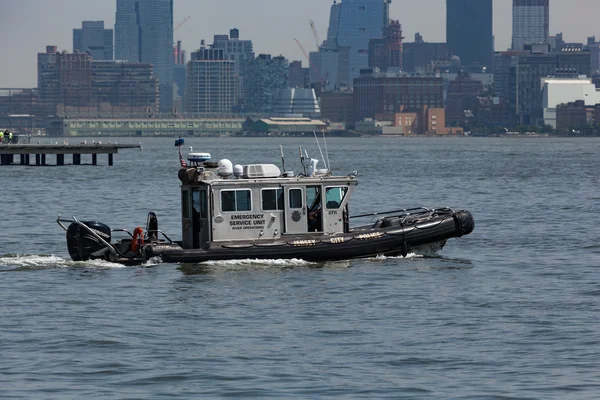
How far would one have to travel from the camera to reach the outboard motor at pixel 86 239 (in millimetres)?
38281

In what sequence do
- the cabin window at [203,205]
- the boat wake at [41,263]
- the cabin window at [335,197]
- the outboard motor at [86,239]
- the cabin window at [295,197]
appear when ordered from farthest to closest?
the boat wake at [41,263] < the outboard motor at [86,239] < the cabin window at [335,197] < the cabin window at [295,197] < the cabin window at [203,205]

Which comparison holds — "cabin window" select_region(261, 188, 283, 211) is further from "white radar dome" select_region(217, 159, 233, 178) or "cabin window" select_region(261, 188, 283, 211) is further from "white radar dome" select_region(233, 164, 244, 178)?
"white radar dome" select_region(217, 159, 233, 178)

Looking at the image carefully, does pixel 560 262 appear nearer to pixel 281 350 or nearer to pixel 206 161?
pixel 206 161

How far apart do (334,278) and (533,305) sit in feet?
18.8

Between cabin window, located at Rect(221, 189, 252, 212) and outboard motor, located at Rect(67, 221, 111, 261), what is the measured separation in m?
3.61

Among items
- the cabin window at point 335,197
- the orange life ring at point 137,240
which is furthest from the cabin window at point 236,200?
the orange life ring at point 137,240

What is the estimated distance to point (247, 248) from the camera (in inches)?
1465

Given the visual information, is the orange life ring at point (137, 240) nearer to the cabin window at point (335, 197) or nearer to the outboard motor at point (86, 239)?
the outboard motor at point (86, 239)

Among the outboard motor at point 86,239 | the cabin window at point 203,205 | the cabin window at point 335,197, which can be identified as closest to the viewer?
the cabin window at point 203,205

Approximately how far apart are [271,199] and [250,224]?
2.81 feet

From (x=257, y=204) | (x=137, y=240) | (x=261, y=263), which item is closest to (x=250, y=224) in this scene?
(x=257, y=204)

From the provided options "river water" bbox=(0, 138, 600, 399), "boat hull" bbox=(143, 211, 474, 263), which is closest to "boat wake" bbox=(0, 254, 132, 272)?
"river water" bbox=(0, 138, 600, 399)

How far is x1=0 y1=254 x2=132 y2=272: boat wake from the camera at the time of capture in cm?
3862

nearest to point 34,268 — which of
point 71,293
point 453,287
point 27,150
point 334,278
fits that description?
point 71,293
